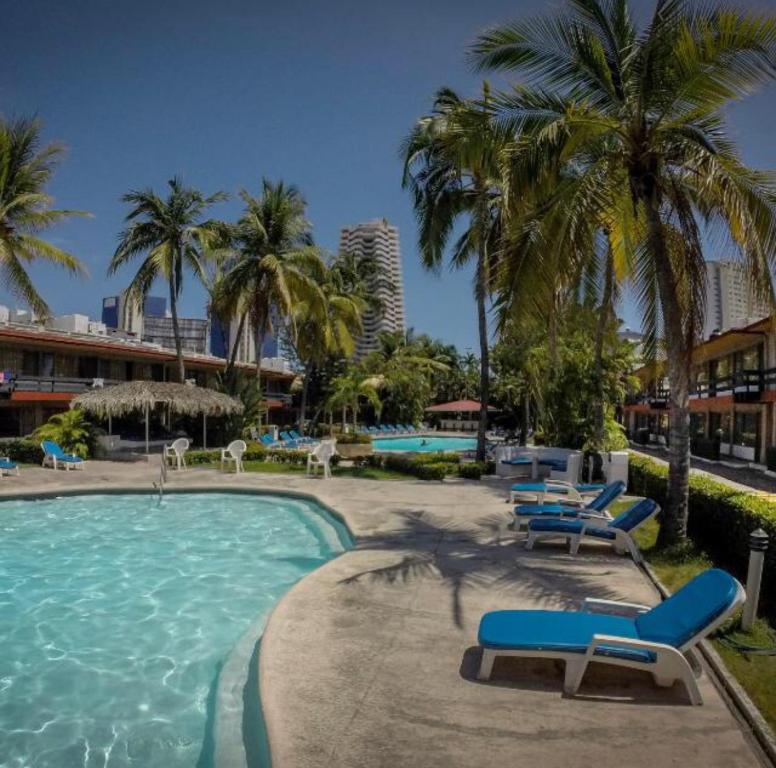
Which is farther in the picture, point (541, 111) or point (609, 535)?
point (541, 111)

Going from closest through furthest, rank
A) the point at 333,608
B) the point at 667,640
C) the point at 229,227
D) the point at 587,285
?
the point at 667,640 < the point at 333,608 < the point at 587,285 < the point at 229,227

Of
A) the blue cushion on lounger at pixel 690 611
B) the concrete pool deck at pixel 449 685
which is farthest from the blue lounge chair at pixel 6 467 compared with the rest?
the blue cushion on lounger at pixel 690 611

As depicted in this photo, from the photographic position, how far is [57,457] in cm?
1875

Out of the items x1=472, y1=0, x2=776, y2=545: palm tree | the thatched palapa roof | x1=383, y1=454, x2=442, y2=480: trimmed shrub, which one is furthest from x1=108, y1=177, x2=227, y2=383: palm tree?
x1=472, y1=0, x2=776, y2=545: palm tree

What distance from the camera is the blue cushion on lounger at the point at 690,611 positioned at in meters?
4.41

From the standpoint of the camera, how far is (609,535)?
8250 millimetres

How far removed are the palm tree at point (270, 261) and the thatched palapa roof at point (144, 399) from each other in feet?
9.78

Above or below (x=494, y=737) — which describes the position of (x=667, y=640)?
above

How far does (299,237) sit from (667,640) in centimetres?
2473

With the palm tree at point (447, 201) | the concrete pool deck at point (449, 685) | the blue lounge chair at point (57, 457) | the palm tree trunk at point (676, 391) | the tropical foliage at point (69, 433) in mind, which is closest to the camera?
the concrete pool deck at point (449, 685)

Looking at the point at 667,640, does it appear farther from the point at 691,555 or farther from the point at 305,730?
the point at 691,555

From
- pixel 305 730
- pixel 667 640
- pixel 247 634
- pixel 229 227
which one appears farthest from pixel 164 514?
pixel 229 227

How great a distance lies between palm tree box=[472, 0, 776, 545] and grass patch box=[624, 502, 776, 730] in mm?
372

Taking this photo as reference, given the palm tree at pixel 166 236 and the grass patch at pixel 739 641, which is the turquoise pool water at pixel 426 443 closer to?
the palm tree at pixel 166 236
